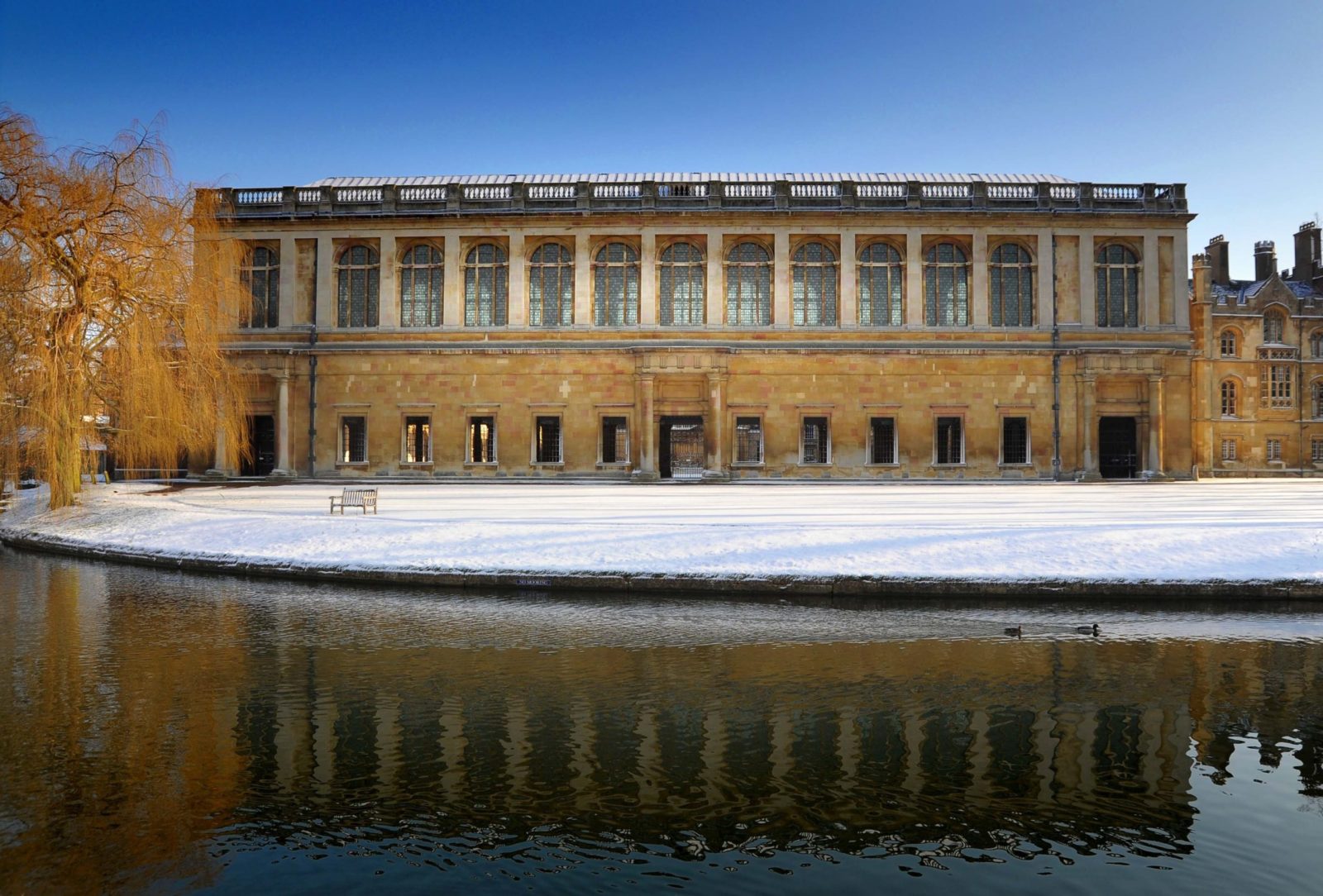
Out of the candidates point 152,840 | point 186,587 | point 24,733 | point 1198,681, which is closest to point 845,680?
point 1198,681

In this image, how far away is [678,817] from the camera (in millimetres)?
6402

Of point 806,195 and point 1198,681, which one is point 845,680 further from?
point 806,195

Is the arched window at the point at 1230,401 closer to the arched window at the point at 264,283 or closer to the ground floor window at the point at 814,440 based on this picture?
the ground floor window at the point at 814,440

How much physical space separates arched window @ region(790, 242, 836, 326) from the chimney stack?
119 feet

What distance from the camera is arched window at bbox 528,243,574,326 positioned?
42.9 metres

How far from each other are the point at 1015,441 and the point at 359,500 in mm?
29248

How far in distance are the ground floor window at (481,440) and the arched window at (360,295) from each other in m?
6.55

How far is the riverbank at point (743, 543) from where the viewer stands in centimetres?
1579

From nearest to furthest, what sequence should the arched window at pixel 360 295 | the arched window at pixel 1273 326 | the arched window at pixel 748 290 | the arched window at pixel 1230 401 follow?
the arched window at pixel 748 290 < the arched window at pixel 360 295 < the arched window at pixel 1230 401 < the arched window at pixel 1273 326

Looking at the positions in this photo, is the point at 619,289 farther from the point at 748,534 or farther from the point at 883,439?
the point at 748,534

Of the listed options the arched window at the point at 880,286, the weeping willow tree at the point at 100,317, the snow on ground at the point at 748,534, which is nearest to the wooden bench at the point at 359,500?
the snow on ground at the point at 748,534

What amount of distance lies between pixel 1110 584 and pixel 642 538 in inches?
321

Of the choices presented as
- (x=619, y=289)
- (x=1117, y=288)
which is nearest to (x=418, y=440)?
(x=619, y=289)

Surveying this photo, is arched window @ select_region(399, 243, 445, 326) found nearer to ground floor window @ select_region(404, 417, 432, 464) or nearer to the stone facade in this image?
the stone facade
